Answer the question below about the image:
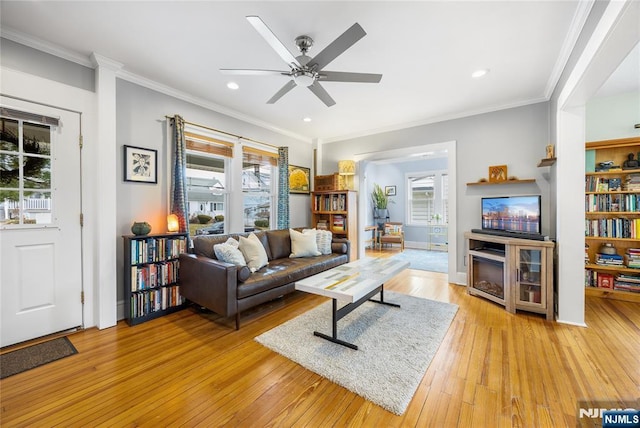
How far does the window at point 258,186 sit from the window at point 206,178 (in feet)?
1.22

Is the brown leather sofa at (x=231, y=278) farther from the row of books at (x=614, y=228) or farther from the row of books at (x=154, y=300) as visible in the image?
the row of books at (x=614, y=228)

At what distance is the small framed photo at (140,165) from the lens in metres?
2.77

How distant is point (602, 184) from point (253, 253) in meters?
4.70

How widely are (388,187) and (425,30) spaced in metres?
6.00

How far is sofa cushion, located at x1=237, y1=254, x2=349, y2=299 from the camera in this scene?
2.60 meters

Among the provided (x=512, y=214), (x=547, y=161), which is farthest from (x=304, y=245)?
(x=547, y=161)

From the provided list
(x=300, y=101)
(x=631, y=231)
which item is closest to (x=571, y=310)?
(x=631, y=231)

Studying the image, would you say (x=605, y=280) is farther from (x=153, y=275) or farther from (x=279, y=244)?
(x=153, y=275)

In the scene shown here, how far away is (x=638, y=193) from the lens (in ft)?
10.4

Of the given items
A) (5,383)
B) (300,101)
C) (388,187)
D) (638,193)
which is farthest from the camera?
(388,187)

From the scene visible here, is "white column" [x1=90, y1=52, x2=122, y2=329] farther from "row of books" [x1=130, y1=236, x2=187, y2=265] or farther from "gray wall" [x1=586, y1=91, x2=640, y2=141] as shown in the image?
"gray wall" [x1=586, y1=91, x2=640, y2=141]

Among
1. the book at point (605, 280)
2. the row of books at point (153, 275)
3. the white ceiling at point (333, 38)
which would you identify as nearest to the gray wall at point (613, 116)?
the white ceiling at point (333, 38)

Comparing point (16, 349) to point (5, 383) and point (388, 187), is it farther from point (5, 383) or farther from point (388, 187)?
point (388, 187)

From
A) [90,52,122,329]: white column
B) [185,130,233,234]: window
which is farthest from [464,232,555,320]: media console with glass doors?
[90,52,122,329]: white column
